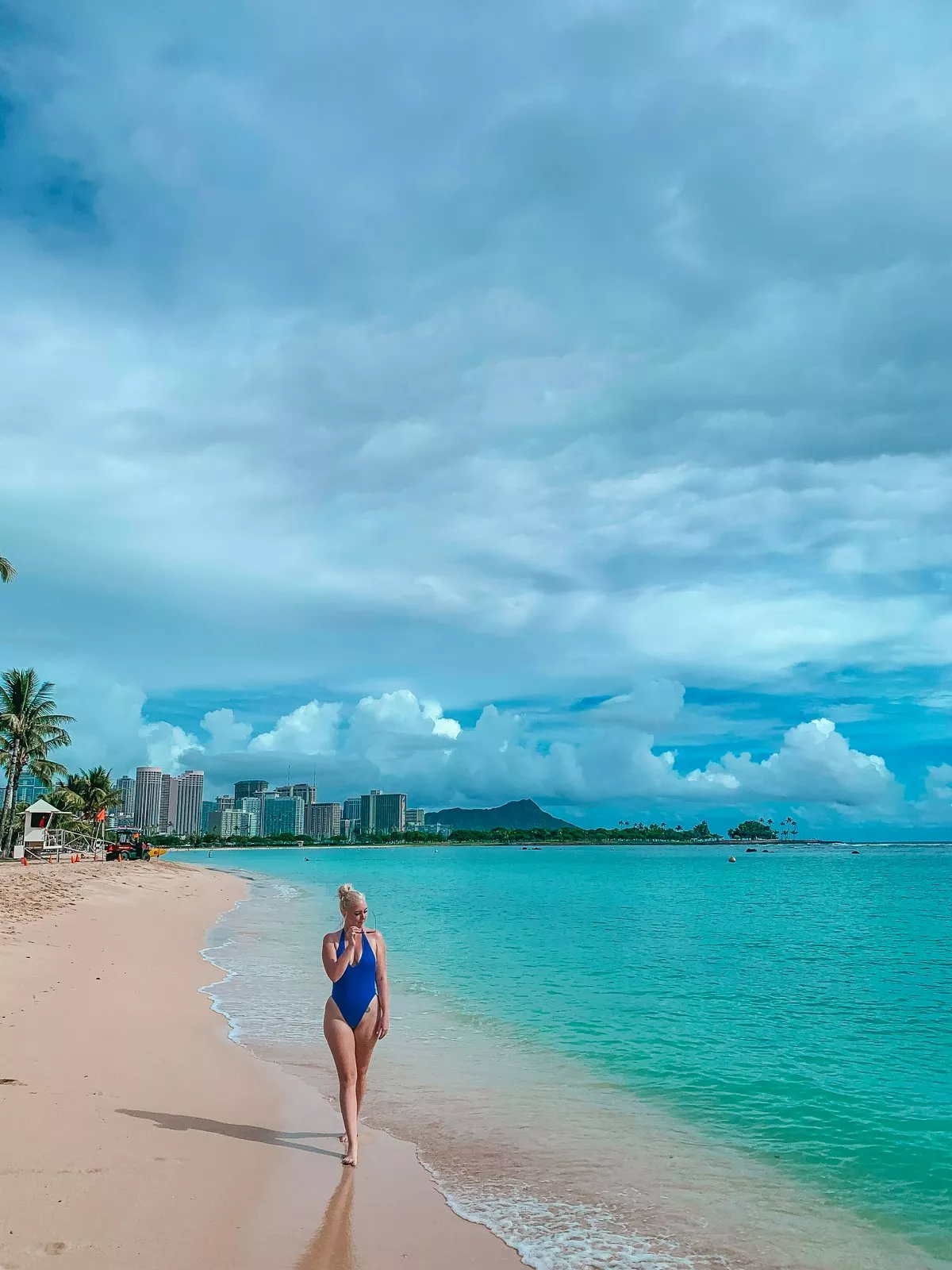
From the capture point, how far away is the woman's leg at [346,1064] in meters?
7.47

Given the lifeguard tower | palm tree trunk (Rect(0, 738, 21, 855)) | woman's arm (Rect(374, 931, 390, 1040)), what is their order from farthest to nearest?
1. palm tree trunk (Rect(0, 738, 21, 855))
2. the lifeguard tower
3. woman's arm (Rect(374, 931, 390, 1040))

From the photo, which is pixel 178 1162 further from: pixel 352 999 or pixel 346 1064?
pixel 352 999

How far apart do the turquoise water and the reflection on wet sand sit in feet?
3.63

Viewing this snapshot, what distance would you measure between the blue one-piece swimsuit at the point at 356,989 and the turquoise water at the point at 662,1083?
1686 millimetres

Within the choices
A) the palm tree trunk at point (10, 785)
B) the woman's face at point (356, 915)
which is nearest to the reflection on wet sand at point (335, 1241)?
the woman's face at point (356, 915)

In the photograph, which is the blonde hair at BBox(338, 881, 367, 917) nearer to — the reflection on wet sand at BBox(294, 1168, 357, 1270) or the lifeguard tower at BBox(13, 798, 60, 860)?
the reflection on wet sand at BBox(294, 1168, 357, 1270)

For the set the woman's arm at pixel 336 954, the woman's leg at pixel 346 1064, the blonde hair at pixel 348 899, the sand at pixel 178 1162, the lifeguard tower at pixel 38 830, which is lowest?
the lifeguard tower at pixel 38 830

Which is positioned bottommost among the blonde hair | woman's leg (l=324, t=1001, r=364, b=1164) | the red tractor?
the red tractor

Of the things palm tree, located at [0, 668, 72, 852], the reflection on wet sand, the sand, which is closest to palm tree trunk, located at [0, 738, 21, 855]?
palm tree, located at [0, 668, 72, 852]

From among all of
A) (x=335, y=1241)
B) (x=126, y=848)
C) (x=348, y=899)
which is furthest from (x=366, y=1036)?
(x=126, y=848)

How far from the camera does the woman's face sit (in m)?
7.35

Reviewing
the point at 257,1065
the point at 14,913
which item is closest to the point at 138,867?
the point at 14,913

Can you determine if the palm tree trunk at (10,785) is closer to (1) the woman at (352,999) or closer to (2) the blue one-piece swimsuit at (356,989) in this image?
(1) the woman at (352,999)

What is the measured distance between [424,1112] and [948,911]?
50.5 m
